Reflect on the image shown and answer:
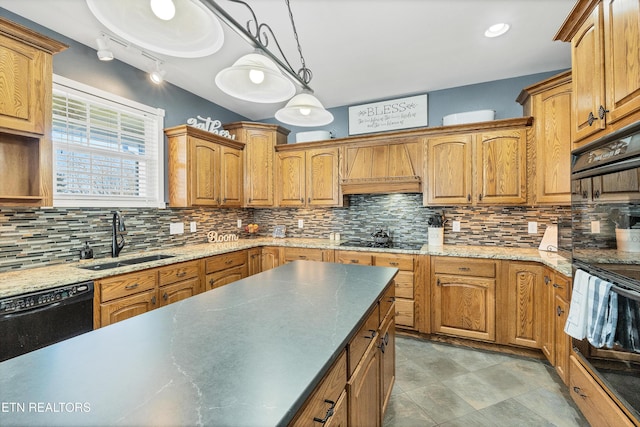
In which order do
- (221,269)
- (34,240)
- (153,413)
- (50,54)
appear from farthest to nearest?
(221,269), (34,240), (50,54), (153,413)

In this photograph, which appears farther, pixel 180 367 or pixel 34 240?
pixel 34 240

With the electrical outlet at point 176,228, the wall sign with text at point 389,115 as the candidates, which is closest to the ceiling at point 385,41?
the wall sign with text at point 389,115

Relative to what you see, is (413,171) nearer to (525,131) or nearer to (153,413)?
(525,131)

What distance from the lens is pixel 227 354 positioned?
83 centimetres

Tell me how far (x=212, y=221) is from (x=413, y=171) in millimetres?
2597

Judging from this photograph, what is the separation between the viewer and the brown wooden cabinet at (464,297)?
2.72 m

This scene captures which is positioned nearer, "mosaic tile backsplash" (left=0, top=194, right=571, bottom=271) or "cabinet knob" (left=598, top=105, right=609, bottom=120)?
"cabinet knob" (left=598, top=105, right=609, bottom=120)

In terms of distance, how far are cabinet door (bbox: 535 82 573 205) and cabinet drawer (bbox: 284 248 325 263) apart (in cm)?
223

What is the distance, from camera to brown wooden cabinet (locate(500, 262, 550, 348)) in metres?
2.52

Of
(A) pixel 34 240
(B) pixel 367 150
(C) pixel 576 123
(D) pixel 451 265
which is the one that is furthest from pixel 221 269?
(C) pixel 576 123

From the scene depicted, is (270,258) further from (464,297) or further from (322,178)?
(464,297)

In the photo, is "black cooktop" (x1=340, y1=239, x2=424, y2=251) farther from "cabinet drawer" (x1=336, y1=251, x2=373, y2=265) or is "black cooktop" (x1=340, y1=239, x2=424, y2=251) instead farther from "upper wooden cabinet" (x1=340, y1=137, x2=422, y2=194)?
"upper wooden cabinet" (x1=340, y1=137, x2=422, y2=194)

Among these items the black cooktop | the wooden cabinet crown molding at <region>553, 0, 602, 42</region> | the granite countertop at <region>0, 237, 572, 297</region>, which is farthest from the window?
the wooden cabinet crown molding at <region>553, 0, 602, 42</region>

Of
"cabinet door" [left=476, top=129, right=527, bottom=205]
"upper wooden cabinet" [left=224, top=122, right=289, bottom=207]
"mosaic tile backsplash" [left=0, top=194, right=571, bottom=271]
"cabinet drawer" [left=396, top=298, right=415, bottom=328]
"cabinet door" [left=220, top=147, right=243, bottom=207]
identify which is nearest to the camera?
"mosaic tile backsplash" [left=0, top=194, right=571, bottom=271]
